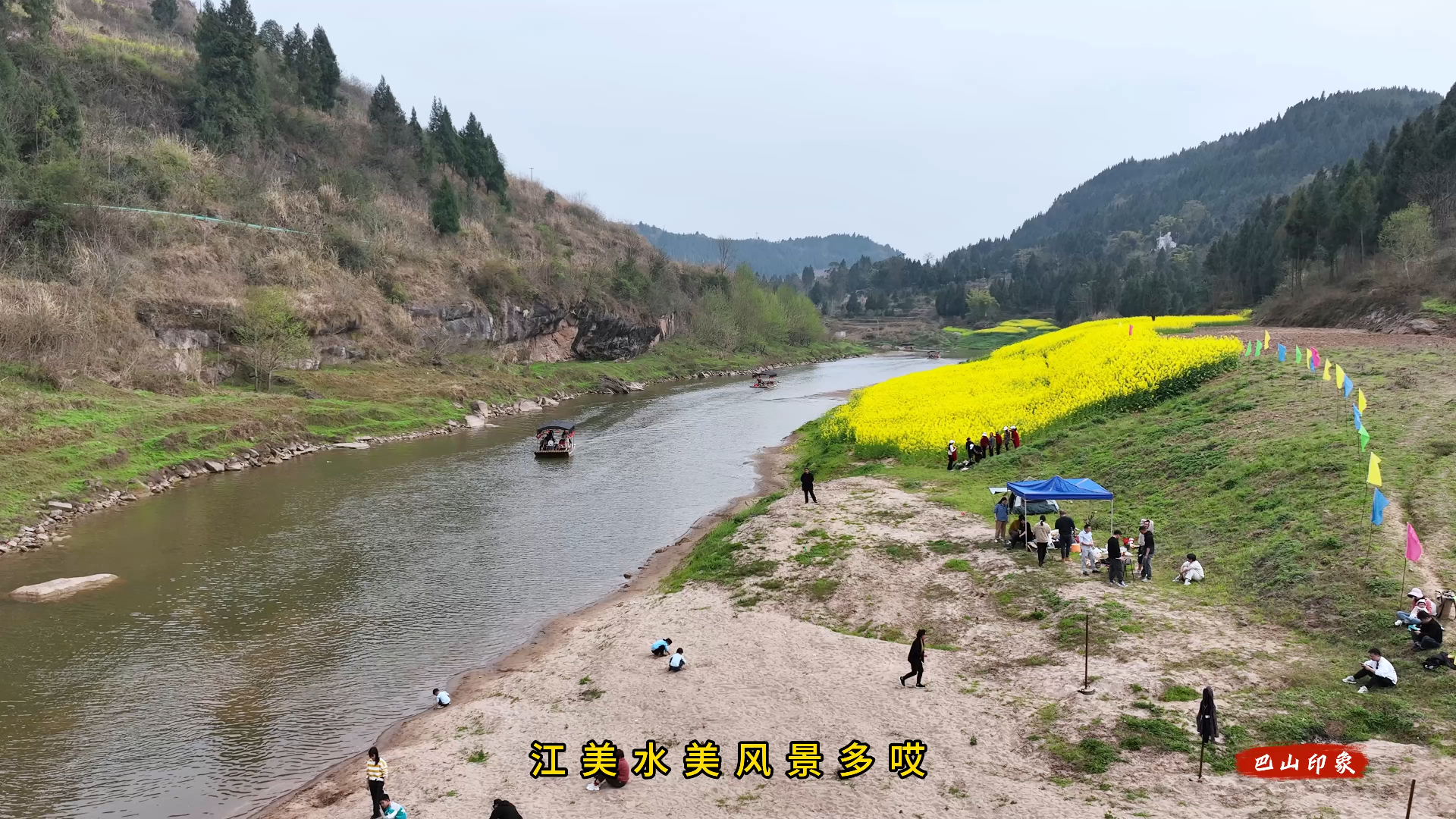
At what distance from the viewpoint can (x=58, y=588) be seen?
912 inches

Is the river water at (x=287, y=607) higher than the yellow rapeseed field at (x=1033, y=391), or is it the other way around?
the yellow rapeseed field at (x=1033, y=391)

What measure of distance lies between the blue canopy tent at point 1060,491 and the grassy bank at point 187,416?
3532cm

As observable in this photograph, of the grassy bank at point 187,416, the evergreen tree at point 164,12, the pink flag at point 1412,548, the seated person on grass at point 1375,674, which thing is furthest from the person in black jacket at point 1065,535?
the evergreen tree at point 164,12

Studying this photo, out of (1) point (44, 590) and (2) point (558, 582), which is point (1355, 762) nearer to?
(2) point (558, 582)

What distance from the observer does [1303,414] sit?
26.5m

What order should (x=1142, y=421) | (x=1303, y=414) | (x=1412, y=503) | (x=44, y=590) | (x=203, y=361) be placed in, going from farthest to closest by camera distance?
(x=203, y=361) → (x=1142, y=421) → (x=1303, y=414) → (x=44, y=590) → (x=1412, y=503)

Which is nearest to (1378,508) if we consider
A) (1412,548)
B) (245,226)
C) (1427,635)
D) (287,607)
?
(1412,548)

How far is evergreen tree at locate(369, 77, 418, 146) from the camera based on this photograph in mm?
106875

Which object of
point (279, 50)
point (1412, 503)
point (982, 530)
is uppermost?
point (279, 50)

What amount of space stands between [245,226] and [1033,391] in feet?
213

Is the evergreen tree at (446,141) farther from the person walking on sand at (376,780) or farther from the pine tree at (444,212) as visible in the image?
the person walking on sand at (376,780)

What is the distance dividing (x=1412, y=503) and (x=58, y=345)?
56795mm

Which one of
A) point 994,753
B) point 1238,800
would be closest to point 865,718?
point 994,753

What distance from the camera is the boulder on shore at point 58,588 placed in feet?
74.3
